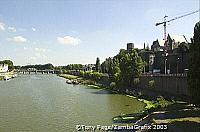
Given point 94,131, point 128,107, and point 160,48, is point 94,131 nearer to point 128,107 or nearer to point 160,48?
point 128,107

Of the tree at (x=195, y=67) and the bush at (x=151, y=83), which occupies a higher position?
the tree at (x=195, y=67)

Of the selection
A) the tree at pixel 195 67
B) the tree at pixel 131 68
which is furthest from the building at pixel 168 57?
the tree at pixel 195 67

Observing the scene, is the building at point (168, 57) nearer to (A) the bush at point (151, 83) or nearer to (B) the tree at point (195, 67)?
(A) the bush at point (151, 83)

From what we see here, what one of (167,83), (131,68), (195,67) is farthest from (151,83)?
(195,67)

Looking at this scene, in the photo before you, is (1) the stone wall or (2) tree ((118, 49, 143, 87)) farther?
(2) tree ((118, 49, 143, 87))

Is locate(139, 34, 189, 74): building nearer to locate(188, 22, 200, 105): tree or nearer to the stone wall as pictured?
the stone wall

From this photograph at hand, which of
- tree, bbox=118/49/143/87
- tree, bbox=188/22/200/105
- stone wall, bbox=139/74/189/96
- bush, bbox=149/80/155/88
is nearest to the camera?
tree, bbox=188/22/200/105

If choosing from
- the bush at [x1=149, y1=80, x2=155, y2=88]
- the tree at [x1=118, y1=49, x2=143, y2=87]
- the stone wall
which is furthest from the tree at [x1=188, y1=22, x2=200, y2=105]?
the tree at [x1=118, y1=49, x2=143, y2=87]

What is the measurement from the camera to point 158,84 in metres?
53.4

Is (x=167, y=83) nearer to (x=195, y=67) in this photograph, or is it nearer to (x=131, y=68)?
(x=131, y=68)

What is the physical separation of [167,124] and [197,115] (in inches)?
175

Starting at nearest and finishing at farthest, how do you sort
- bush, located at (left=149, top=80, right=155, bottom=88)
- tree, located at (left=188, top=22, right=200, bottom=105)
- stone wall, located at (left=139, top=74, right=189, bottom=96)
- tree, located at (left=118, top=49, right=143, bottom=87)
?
1. tree, located at (left=188, top=22, right=200, bottom=105)
2. stone wall, located at (left=139, top=74, right=189, bottom=96)
3. bush, located at (left=149, top=80, right=155, bottom=88)
4. tree, located at (left=118, top=49, right=143, bottom=87)

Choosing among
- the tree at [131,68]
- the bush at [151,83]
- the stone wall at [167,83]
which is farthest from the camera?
the tree at [131,68]

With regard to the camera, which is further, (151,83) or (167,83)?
(151,83)
